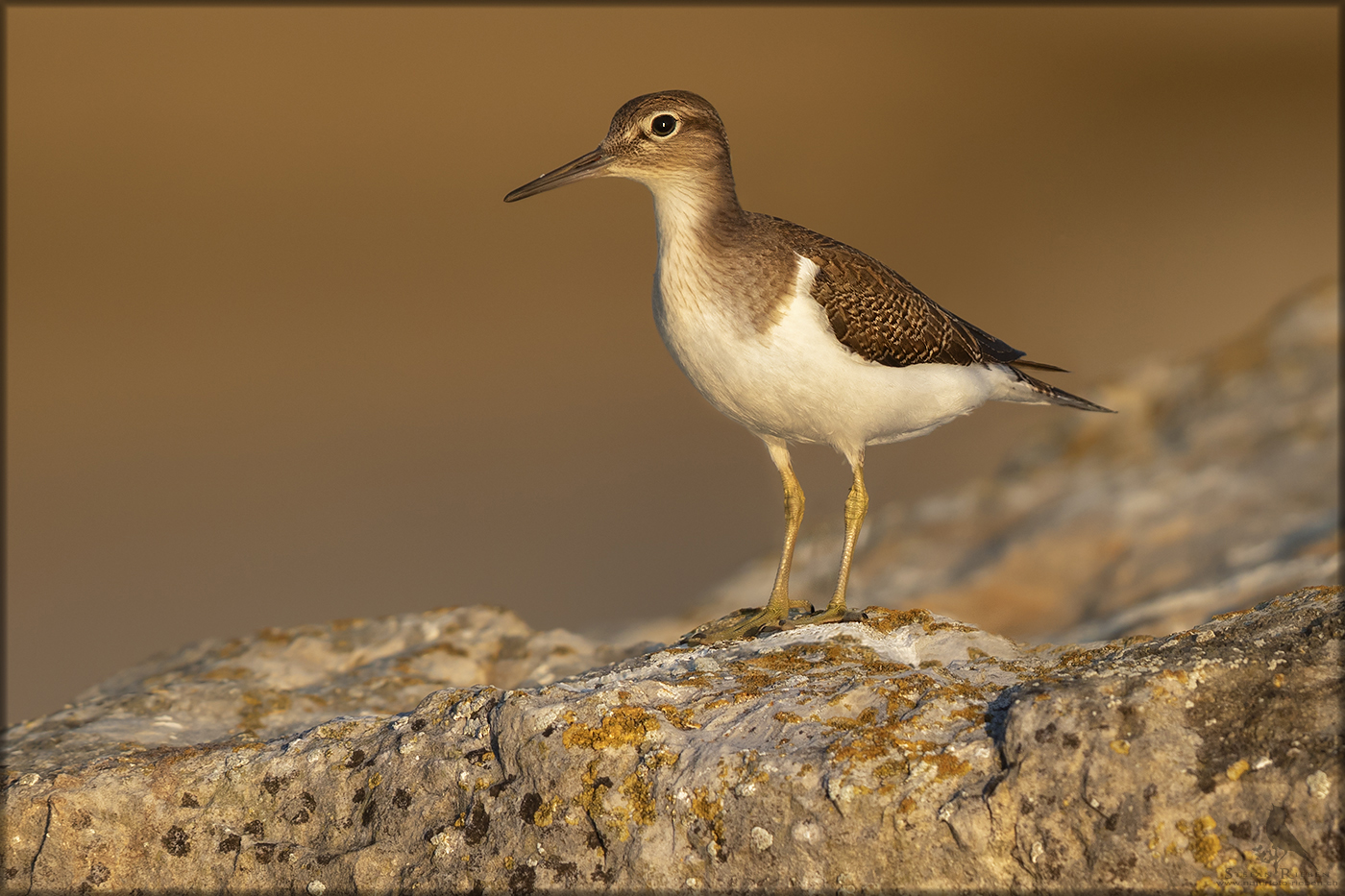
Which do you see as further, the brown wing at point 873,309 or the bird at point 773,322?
the brown wing at point 873,309

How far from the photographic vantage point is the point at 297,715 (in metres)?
6.11

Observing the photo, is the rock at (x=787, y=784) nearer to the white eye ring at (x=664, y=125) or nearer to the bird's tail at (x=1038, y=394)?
the bird's tail at (x=1038, y=394)

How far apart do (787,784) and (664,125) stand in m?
4.07

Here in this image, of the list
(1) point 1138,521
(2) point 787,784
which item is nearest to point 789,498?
(2) point 787,784

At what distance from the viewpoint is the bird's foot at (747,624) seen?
607 centimetres

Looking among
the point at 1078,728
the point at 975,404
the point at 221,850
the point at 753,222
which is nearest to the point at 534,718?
the point at 221,850

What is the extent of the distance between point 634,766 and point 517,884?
58 centimetres

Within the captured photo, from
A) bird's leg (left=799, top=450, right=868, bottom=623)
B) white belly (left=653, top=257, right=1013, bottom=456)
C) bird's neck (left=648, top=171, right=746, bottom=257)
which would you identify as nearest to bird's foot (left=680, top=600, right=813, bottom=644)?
bird's leg (left=799, top=450, right=868, bottom=623)

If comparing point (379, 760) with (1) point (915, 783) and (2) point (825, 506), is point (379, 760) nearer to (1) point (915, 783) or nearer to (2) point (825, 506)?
(1) point (915, 783)

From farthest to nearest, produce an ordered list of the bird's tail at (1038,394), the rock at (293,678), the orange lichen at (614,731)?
the bird's tail at (1038,394), the rock at (293,678), the orange lichen at (614,731)

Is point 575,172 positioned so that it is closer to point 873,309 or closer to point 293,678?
point 873,309

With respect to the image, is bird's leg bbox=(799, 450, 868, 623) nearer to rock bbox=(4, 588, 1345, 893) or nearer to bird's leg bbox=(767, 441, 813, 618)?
bird's leg bbox=(767, 441, 813, 618)

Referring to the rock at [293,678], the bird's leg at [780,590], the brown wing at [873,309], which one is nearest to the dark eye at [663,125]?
the brown wing at [873,309]

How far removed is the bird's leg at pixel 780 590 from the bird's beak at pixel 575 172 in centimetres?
198
